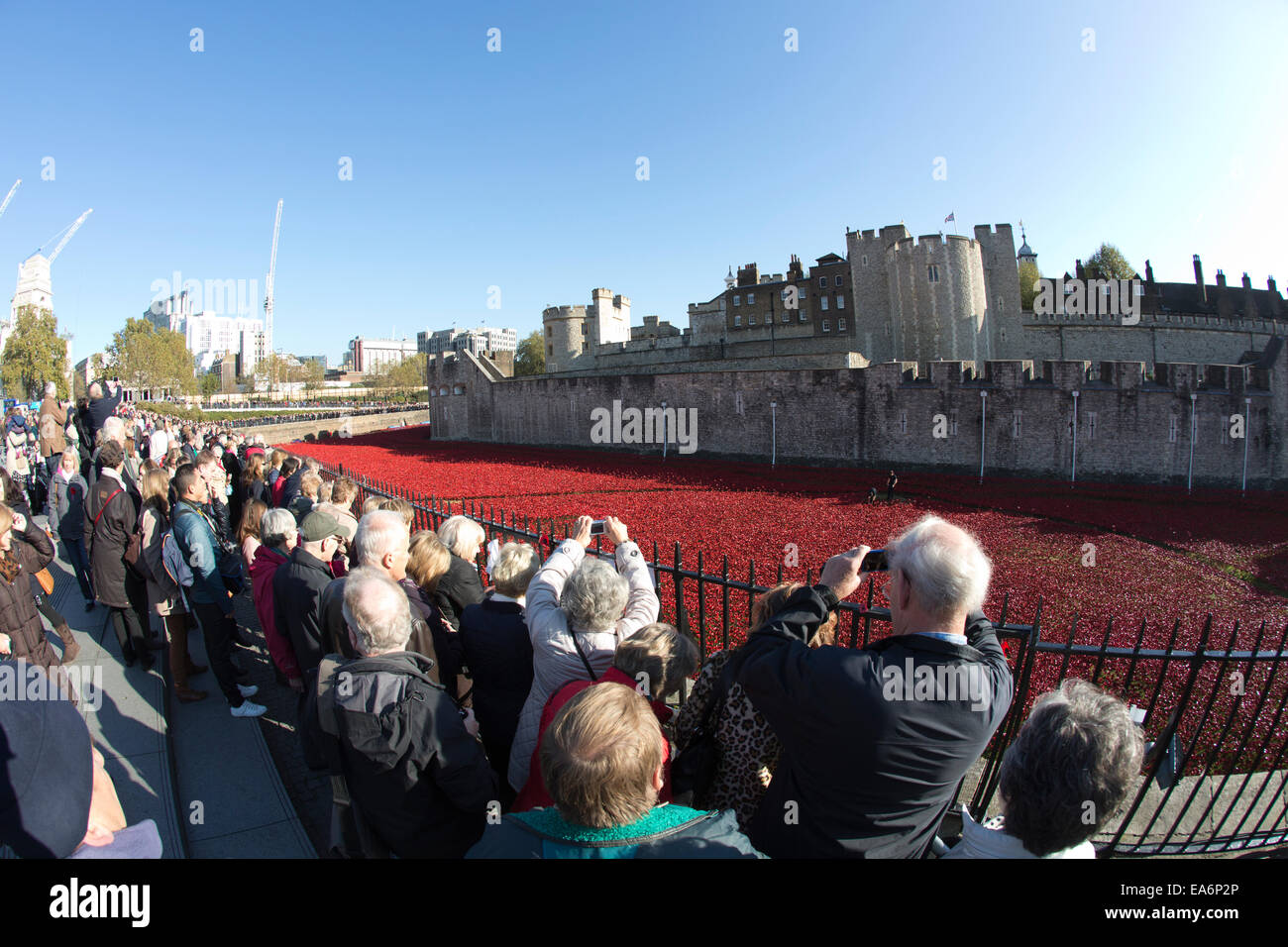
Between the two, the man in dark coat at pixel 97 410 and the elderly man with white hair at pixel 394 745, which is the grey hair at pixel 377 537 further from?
the man in dark coat at pixel 97 410

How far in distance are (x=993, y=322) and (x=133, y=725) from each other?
44.4 m

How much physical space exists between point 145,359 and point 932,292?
193 feet

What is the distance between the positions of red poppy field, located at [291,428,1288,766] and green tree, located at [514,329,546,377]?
47.3 metres

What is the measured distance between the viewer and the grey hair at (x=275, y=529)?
16.2 ft

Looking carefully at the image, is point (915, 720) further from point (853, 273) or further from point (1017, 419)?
point (853, 273)

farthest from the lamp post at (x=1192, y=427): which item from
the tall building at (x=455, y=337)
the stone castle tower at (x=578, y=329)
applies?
the tall building at (x=455, y=337)

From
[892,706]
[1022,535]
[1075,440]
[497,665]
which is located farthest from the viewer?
[1075,440]

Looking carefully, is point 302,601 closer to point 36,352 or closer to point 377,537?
point 377,537

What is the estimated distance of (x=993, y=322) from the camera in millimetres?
39594

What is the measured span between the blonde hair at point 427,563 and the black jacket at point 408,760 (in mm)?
1511

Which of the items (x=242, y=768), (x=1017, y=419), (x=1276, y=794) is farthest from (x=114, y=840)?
(x=1017, y=419)

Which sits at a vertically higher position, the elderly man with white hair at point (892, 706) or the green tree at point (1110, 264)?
Result: the green tree at point (1110, 264)

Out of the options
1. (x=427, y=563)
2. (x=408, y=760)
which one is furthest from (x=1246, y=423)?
(x=408, y=760)

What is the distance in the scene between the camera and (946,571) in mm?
2051
